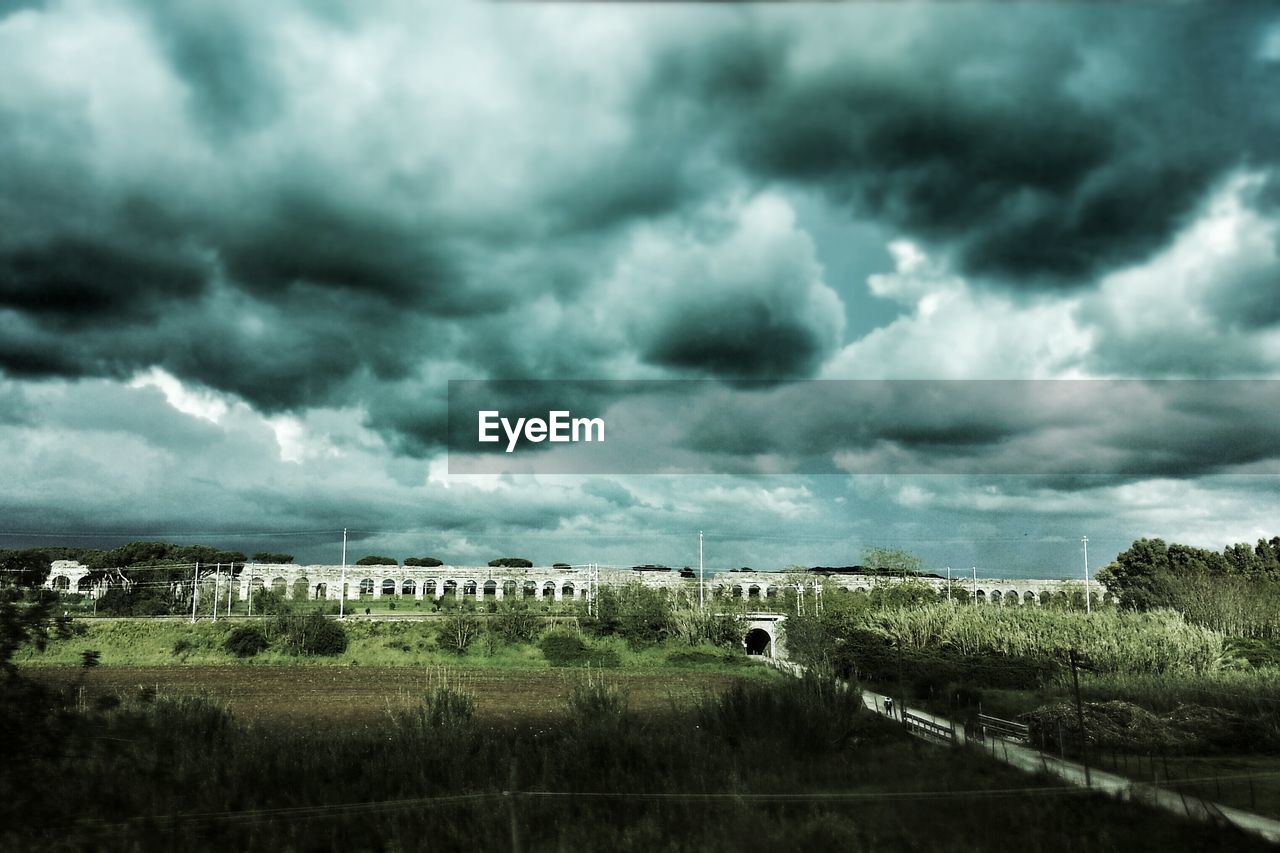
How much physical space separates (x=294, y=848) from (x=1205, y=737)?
20538 millimetres

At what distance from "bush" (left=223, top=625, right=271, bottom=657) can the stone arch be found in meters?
32.3

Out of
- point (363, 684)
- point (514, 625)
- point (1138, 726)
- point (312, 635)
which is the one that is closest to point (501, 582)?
point (514, 625)

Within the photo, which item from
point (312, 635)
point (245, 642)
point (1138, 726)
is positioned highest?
point (1138, 726)

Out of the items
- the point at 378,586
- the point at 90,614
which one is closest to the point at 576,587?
the point at 378,586

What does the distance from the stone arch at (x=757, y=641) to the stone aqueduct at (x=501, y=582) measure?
978 cm

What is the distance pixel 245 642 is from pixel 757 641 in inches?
1365

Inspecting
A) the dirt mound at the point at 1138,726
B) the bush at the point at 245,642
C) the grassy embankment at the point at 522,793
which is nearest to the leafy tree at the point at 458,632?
the bush at the point at 245,642

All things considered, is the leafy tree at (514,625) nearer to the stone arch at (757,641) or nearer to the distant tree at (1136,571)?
the stone arch at (757,641)

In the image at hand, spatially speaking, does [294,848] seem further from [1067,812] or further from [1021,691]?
[1021,691]

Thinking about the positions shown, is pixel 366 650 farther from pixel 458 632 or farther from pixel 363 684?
pixel 363 684

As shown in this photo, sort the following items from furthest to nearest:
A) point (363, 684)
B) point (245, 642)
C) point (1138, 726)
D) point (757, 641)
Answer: point (757, 641) → point (245, 642) → point (363, 684) → point (1138, 726)

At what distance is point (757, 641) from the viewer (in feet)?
200

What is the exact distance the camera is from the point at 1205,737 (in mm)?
18969

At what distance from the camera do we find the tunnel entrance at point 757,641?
59.5 m
